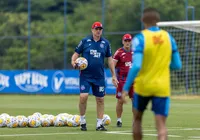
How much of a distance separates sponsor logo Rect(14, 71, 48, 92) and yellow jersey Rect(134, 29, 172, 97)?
3092 centimetres

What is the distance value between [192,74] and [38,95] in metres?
8.96

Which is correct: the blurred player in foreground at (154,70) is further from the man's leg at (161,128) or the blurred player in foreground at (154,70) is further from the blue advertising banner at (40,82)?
the blue advertising banner at (40,82)

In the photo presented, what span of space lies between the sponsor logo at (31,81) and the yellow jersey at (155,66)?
30917mm

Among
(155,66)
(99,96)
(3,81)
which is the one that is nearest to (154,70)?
(155,66)

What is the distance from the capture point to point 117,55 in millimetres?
17531

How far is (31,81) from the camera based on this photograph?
41188mm

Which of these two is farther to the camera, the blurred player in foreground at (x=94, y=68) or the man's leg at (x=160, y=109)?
the blurred player in foreground at (x=94, y=68)

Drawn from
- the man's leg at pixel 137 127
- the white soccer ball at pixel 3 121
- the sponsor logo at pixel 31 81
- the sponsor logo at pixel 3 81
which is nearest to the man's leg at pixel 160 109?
the man's leg at pixel 137 127

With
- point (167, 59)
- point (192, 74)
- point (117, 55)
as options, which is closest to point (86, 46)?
point (117, 55)

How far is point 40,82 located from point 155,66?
31.4 meters

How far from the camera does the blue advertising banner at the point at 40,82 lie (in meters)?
40.2

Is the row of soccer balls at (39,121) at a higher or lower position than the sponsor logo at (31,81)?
lower

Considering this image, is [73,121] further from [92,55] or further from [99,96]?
[92,55]

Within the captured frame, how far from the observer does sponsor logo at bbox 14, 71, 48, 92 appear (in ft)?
134
